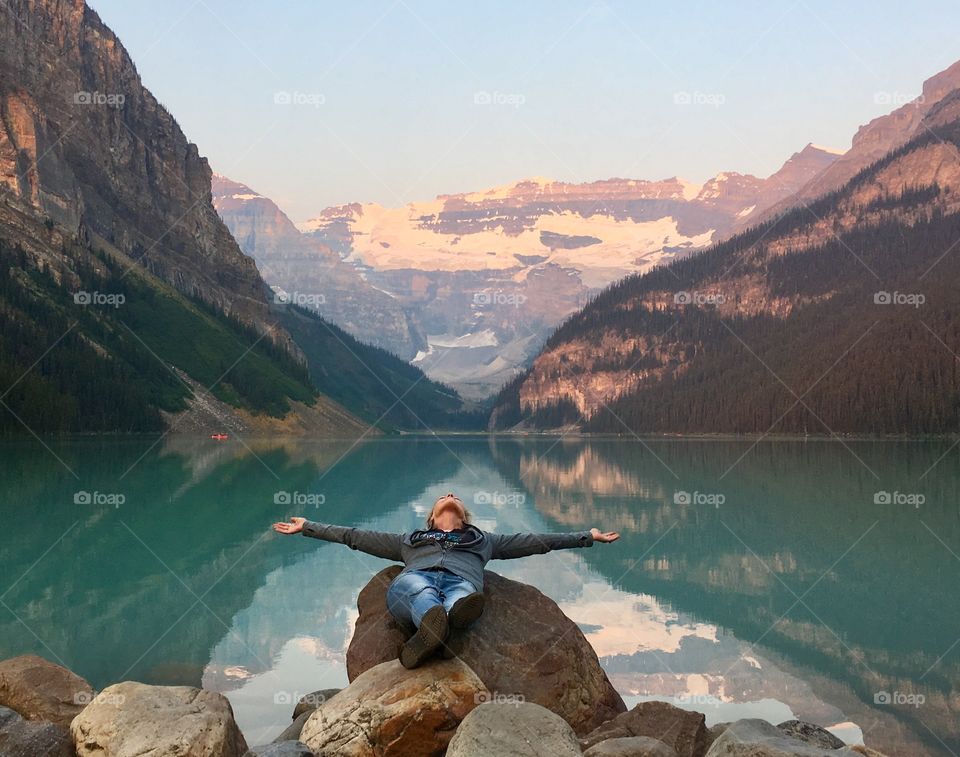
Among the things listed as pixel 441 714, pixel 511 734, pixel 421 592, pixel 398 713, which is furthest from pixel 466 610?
pixel 511 734

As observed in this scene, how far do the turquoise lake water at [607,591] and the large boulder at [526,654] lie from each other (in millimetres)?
2160

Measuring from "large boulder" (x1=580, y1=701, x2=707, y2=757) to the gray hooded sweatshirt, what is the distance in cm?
245

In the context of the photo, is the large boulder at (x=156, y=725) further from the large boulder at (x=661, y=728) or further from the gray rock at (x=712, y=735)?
the gray rock at (x=712, y=735)

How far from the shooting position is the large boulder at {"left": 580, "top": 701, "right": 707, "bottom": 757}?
40.9 ft

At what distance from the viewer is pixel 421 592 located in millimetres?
12648

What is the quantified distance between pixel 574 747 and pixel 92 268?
203439mm

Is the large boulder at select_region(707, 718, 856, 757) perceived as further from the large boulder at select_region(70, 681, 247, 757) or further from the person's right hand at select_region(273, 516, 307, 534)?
the person's right hand at select_region(273, 516, 307, 534)

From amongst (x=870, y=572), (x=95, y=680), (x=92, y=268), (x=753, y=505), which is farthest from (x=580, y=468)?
(x=92, y=268)

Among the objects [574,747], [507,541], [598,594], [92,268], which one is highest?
[92,268]

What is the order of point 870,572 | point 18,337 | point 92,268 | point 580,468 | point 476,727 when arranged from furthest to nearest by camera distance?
point 92,268
point 18,337
point 580,468
point 870,572
point 476,727

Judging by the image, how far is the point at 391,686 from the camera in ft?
38.2

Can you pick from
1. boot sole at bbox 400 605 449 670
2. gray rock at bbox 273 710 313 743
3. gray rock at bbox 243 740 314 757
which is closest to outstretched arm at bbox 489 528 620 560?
boot sole at bbox 400 605 449 670

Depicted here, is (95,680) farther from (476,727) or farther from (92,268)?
(92,268)

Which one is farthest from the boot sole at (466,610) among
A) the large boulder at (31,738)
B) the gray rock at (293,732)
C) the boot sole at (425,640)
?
the large boulder at (31,738)
